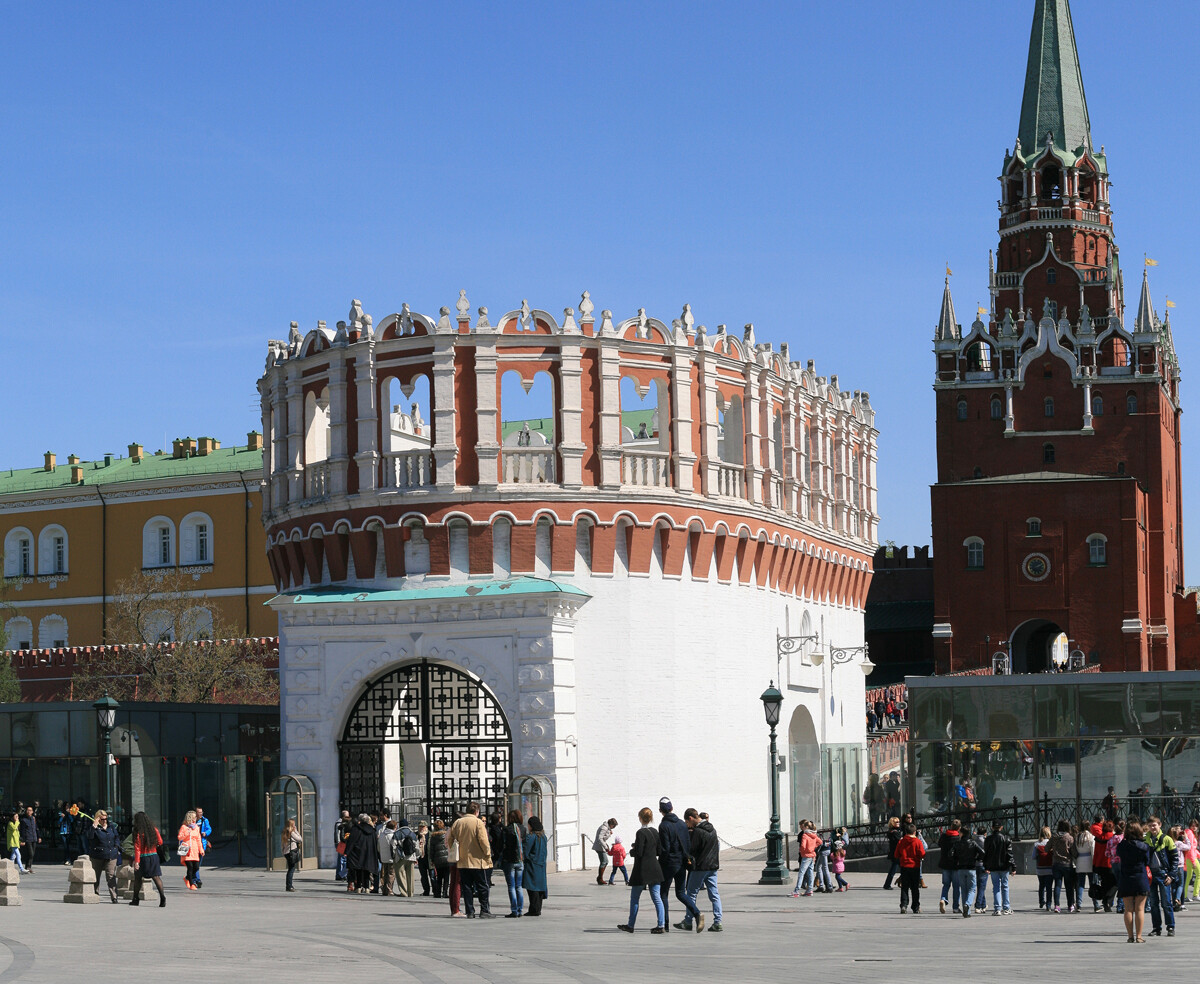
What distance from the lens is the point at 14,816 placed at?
39719 millimetres

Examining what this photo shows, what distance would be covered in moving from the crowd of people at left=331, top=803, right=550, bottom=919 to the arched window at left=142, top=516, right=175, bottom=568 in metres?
52.1

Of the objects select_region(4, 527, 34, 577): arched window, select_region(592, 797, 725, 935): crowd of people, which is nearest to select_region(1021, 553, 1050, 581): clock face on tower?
select_region(4, 527, 34, 577): arched window

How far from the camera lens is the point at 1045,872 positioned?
2922 centimetres

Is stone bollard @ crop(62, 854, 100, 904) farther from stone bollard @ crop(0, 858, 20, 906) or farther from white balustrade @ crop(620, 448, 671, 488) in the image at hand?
white balustrade @ crop(620, 448, 671, 488)

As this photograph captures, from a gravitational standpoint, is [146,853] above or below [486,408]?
below

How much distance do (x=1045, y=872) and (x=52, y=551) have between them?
7152 cm

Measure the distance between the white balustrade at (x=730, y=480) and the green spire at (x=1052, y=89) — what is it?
69.8 meters

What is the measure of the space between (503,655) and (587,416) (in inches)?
221

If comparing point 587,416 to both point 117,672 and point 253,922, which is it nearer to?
point 253,922

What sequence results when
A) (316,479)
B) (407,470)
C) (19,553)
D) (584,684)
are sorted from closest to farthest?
(584,684) < (407,470) < (316,479) < (19,553)

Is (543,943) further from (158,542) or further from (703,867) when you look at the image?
(158,542)

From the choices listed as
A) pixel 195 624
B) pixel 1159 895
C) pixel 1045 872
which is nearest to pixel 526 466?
pixel 1045 872

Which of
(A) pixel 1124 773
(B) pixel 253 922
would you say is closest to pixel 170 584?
(A) pixel 1124 773

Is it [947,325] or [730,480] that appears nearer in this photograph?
[730,480]
